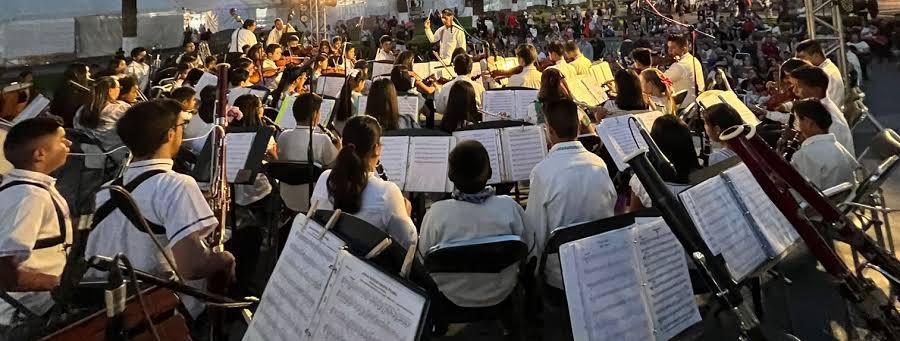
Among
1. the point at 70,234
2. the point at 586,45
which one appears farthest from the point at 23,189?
the point at 586,45

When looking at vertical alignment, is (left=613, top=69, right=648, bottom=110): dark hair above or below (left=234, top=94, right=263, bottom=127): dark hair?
above

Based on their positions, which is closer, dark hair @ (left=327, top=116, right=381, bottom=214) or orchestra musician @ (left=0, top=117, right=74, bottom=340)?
orchestra musician @ (left=0, top=117, right=74, bottom=340)

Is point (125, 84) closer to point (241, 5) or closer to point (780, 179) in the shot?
point (780, 179)

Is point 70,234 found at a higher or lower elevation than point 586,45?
lower

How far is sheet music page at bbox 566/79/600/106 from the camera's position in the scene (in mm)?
7531

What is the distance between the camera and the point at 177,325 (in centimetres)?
223

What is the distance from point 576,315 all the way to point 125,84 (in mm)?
6783

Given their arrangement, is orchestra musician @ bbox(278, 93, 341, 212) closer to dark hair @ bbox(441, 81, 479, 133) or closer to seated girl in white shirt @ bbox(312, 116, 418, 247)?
dark hair @ bbox(441, 81, 479, 133)

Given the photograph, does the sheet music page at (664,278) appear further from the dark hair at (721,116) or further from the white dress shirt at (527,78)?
the white dress shirt at (527,78)

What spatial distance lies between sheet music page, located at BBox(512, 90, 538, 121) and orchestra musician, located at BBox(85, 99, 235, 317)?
4.37 m

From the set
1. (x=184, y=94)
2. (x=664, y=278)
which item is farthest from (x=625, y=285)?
(x=184, y=94)

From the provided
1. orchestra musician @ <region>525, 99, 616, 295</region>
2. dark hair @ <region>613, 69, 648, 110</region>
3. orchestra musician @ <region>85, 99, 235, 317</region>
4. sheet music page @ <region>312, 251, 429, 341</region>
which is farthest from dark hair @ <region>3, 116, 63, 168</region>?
dark hair @ <region>613, 69, 648, 110</region>

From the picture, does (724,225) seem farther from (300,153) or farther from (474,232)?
(300,153)

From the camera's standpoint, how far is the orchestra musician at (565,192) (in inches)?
136
